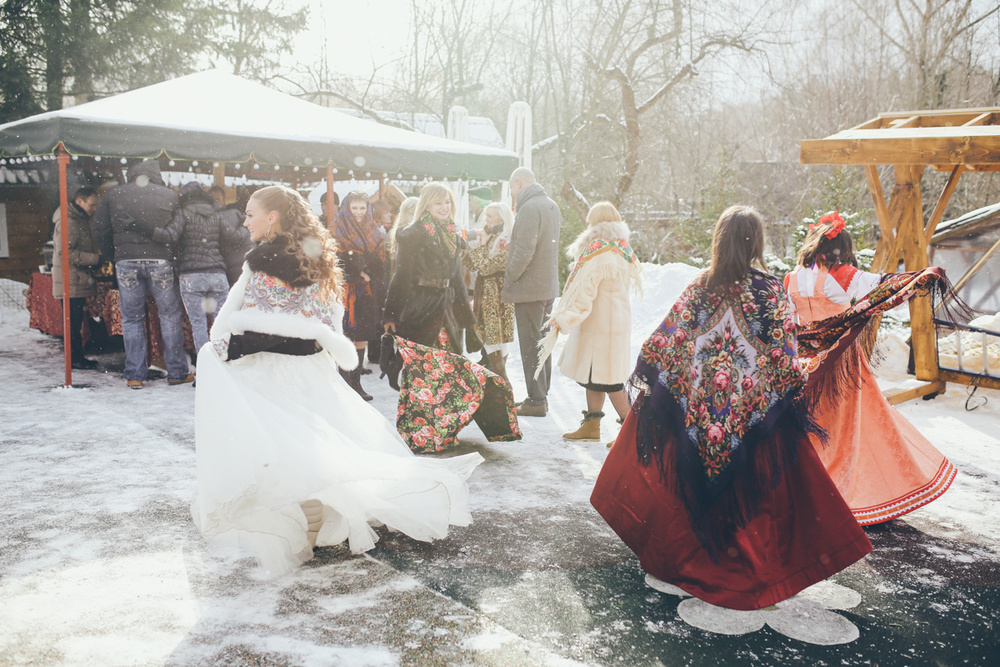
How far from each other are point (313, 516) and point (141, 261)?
4.83 metres

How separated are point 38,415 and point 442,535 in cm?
449

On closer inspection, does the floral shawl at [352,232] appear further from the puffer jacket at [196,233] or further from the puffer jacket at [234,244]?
the puffer jacket at [196,233]

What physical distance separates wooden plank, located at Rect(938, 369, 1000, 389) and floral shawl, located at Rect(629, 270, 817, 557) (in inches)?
189

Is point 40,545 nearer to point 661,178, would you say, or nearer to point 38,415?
point 38,415

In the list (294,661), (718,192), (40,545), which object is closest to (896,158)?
(294,661)

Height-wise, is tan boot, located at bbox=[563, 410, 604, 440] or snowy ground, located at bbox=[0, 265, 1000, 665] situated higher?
tan boot, located at bbox=[563, 410, 604, 440]

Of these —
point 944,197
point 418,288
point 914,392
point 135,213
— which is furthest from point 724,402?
point 135,213

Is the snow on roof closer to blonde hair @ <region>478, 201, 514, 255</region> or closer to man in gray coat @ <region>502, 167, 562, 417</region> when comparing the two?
blonde hair @ <region>478, 201, 514, 255</region>

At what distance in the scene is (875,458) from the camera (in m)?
4.11

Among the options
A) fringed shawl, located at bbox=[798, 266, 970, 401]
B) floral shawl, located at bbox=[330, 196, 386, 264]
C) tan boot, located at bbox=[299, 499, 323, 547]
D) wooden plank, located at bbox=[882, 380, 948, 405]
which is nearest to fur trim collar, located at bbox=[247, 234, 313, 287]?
tan boot, located at bbox=[299, 499, 323, 547]

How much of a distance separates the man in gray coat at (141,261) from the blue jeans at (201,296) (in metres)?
0.16

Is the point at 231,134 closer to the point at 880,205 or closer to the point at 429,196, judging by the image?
the point at 429,196

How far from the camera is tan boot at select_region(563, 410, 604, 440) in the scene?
5891 millimetres

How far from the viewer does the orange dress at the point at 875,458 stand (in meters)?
4.03
